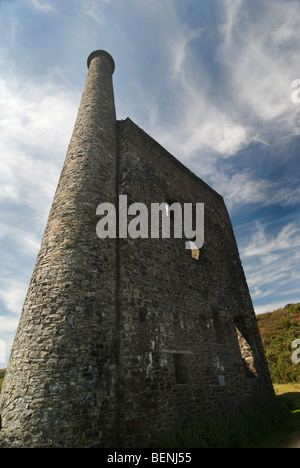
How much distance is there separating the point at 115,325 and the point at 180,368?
8.56 ft

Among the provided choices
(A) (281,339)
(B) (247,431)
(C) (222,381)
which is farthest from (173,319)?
(A) (281,339)

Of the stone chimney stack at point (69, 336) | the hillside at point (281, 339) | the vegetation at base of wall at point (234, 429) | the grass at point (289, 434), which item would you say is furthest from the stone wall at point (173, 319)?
the hillside at point (281, 339)

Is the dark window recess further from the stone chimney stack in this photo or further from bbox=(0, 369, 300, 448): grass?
the stone chimney stack

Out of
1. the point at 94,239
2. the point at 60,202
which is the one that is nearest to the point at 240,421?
the point at 94,239

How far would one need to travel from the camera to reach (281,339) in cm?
1574

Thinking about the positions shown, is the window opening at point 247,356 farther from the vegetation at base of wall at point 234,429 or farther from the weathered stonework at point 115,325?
the vegetation at base of wall at point 234,429

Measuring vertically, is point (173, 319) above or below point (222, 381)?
above

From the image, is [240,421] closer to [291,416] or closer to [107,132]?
[291,416]

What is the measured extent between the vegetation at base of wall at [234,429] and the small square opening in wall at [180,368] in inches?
36.7

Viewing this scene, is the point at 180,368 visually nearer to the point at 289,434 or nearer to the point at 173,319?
the point at 173,319

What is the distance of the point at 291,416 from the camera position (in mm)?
8203

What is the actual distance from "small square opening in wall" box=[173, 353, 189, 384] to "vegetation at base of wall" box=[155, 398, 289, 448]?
0.93 meters

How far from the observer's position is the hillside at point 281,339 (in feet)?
45.2

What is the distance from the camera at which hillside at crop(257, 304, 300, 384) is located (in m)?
13.8
